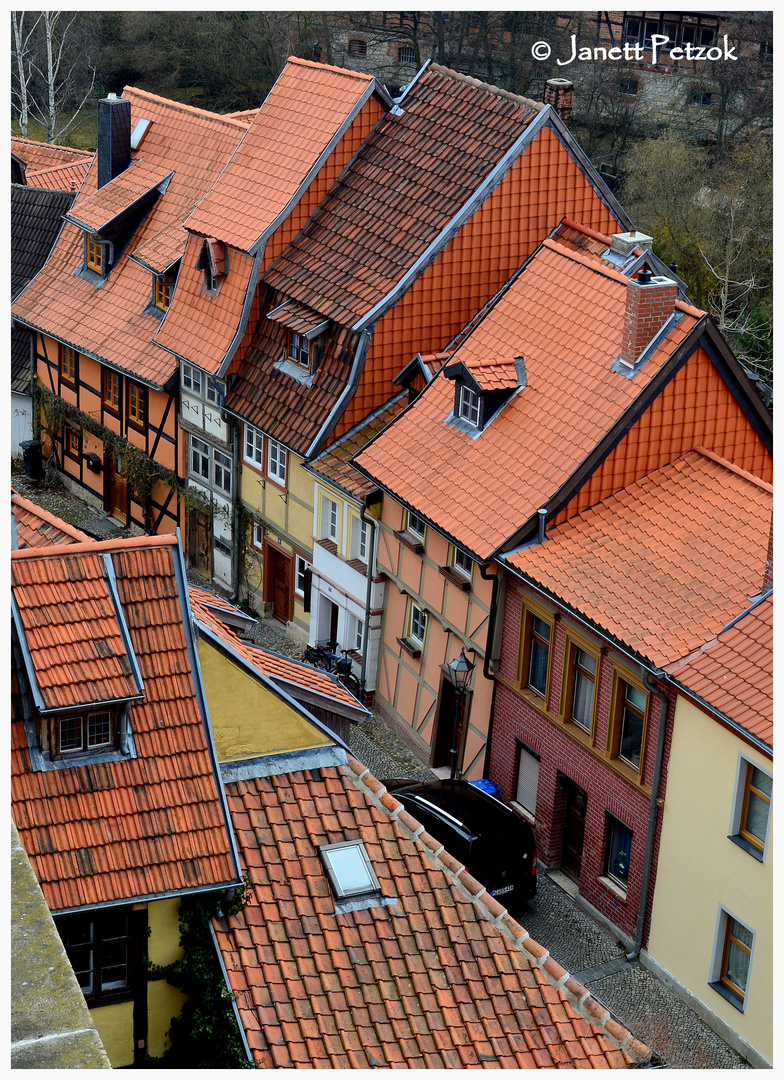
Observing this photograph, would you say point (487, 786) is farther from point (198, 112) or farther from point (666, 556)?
point (198, 112)

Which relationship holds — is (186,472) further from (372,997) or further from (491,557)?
(372,997)

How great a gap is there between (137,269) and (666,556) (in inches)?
739

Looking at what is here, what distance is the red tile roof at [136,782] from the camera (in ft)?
57.4

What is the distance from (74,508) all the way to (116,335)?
5036 millimetres

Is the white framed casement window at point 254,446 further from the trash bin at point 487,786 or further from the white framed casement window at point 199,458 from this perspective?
the trash bin at point 487,786

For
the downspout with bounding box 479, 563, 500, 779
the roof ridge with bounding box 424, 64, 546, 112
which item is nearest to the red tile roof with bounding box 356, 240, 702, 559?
the downspout with bounding box 479, 563, 500, 779

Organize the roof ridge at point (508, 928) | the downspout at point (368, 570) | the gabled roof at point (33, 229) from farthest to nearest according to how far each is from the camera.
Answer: the gabled roof at point (33, 229) < the downspout at point (368, 570) < the roof ridge at point (508, 928)

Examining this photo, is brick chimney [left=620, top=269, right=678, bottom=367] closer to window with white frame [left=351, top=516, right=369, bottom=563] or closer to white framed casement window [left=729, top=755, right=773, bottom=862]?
window with white frame [left=351, top=516, right=369, bottom=563]

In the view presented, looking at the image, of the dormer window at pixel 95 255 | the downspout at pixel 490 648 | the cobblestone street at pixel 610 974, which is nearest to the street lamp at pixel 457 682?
the downspout at pixel 490 648

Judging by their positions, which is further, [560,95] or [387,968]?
[560,95]

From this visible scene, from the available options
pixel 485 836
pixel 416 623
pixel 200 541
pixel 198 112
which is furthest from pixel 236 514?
pixel 485 836

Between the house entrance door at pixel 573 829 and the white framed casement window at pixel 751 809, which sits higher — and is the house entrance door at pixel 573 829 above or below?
below

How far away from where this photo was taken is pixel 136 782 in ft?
59.5

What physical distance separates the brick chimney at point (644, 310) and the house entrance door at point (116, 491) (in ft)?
53.8
